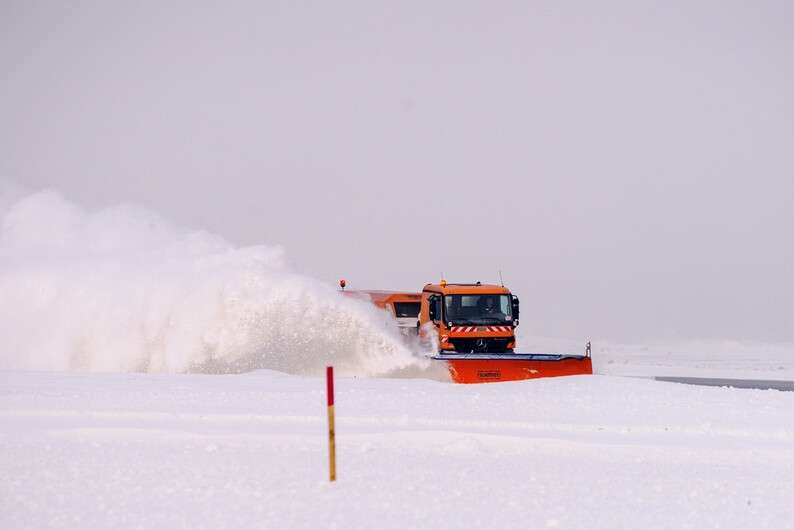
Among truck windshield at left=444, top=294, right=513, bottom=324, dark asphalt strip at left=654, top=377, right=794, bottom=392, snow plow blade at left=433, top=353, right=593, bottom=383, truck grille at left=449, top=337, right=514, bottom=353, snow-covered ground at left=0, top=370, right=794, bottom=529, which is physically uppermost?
truck windshield at left=444, top=294, right=513, bottom=324

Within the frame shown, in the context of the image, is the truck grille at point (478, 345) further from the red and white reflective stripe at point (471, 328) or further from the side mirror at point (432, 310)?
the side mirror at point (432, 310)

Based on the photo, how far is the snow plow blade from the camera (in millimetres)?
21078

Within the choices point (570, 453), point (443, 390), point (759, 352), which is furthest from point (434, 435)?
point (759, 352)

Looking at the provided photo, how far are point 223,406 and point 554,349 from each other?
32210 mm

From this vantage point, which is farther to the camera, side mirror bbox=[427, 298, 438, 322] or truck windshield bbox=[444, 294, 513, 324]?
side mirror bbox=[427, 298, 438, 322]

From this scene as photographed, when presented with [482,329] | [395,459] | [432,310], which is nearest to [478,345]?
[482,329]

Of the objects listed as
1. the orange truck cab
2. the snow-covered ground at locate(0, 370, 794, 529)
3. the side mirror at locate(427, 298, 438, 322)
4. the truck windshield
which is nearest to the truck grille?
the orange truck cab

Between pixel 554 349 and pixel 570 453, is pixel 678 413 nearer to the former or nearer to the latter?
pixel 570 453

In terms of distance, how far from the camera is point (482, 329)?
Answer: 23875 mm

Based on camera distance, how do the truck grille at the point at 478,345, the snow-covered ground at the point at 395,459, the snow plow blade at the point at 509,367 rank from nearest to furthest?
1. the snow-covered ground at the point at 395,459
2. the snow plow blade at the point at 509,367
3. the truck grille at the point at 478,345

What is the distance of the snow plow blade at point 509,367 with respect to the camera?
69.2 ft

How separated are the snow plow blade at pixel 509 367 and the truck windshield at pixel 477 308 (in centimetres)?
171

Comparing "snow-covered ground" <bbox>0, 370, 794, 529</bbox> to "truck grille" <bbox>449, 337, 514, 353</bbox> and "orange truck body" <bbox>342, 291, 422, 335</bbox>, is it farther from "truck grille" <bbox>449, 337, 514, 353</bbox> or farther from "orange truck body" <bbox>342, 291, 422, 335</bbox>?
"orange truck body" <bbox>342, 291, 422, 335</bbox>

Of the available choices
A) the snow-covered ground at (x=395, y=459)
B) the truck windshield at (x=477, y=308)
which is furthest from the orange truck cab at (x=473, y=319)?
the snow-covered ground at (x=395, y=459)
